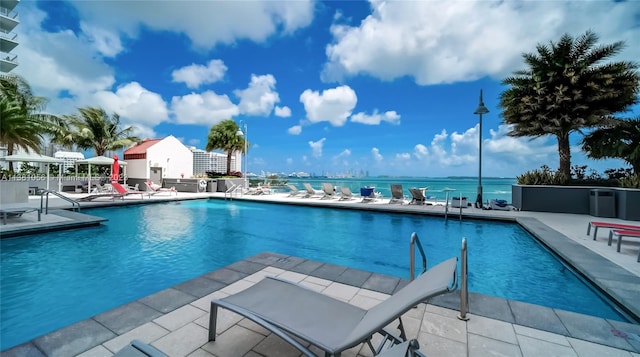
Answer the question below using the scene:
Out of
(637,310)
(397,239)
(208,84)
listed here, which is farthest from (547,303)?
(208,84)

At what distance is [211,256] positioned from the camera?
5562 mm

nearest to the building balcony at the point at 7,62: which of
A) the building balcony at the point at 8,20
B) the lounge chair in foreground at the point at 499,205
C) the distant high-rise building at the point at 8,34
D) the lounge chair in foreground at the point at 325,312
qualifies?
the distant high-rise building at the point at 8,34

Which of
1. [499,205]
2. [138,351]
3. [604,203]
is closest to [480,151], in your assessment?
[499,205]

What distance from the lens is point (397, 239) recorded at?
696cm

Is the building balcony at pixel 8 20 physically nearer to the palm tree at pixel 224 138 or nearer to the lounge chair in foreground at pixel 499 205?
the palm tree at pixel 224 138

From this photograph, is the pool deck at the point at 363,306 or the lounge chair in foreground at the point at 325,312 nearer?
the lounge chair in foreground at the point at 325,312

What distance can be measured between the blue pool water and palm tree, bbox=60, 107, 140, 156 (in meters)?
14.6

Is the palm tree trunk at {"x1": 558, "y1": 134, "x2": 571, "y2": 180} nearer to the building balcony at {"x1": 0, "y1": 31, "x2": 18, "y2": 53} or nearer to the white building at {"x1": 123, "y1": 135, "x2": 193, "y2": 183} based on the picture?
the white building at {"x1": 123, "y1": 135, "x2": 193, "y2": 183}

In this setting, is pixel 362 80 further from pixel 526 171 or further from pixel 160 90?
pixel 160 90

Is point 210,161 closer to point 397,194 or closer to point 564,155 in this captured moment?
point 397,194

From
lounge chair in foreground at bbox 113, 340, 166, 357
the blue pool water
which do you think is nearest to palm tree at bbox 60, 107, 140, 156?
the blue pool water

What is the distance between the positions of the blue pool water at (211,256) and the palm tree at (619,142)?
5.77 metres

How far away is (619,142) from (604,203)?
10.5ft

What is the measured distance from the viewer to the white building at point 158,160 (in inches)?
785
